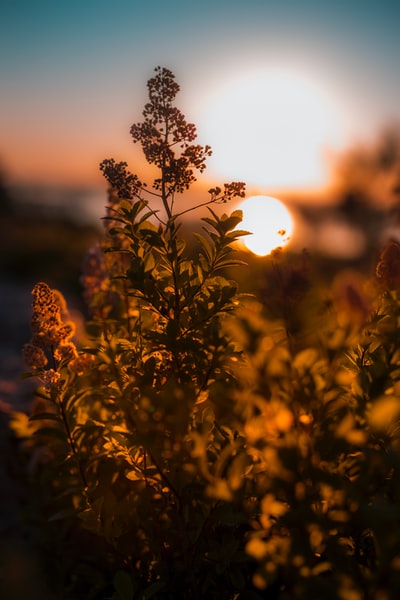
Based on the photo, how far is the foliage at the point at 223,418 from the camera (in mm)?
1818

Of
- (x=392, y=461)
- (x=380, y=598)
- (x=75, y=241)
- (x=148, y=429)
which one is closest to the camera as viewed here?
(x=380, y=598)

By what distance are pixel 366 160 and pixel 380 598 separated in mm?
32487

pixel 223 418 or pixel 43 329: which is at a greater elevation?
pixel 43 329

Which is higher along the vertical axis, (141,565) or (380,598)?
(380,598)

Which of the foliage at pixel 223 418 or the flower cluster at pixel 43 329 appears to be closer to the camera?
the foliage at pixel 223 418

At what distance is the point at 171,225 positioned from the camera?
2.68m

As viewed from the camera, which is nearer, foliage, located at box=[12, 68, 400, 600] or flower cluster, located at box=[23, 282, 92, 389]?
foliage, located at box=[12, 68, 400, 600]

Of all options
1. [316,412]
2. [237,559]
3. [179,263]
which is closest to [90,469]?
[237,559]

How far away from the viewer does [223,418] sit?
10.3 ft

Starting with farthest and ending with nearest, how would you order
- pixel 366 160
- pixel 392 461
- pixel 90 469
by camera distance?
pixel 366 160 < pixel 90 469 < pixel 392 461

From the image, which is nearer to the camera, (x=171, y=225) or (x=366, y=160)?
(x=171, y=225)

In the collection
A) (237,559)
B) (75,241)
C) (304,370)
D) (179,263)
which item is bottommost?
(237,559)

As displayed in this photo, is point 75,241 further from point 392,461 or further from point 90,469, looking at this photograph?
point 392,461

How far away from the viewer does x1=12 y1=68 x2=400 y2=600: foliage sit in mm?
1818
